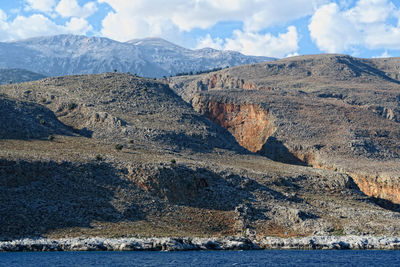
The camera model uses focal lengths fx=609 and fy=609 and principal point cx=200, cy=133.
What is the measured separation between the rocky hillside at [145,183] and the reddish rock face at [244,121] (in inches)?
813

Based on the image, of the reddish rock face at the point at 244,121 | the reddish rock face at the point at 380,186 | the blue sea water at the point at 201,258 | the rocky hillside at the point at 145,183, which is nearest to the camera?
the blue sea water at the point at 201,258

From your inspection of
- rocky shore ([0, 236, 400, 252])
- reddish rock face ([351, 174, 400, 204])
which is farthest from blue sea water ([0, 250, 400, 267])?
reddish rock face ([351, 174, 400, 204])

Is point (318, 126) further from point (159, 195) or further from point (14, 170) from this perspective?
point (14, 170)

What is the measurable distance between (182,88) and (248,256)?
14077 cm

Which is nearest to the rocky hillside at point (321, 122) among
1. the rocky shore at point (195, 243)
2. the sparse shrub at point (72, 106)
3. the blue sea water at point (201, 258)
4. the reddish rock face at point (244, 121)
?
the reddish rock face at point (244, 121)

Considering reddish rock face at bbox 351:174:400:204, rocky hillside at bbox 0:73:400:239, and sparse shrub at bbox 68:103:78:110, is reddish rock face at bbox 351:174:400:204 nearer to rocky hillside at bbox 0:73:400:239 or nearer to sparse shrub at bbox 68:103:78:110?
rocky hillside at bbox 0:73:400:239

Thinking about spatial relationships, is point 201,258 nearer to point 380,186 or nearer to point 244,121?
point 380,186

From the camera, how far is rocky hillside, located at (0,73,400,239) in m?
67.1

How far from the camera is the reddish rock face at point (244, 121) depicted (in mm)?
128625

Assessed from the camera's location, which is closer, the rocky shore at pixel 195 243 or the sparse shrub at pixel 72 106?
the rocky shore at pixel 195 243

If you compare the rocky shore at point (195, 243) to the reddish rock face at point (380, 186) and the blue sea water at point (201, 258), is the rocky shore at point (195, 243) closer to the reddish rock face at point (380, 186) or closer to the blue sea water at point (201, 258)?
the blue sea water at point (201, 258)

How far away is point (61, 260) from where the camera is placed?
178 ft

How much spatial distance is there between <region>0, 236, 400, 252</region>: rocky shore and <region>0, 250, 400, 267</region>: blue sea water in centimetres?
140

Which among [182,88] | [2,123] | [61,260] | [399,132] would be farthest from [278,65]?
[61,260]
